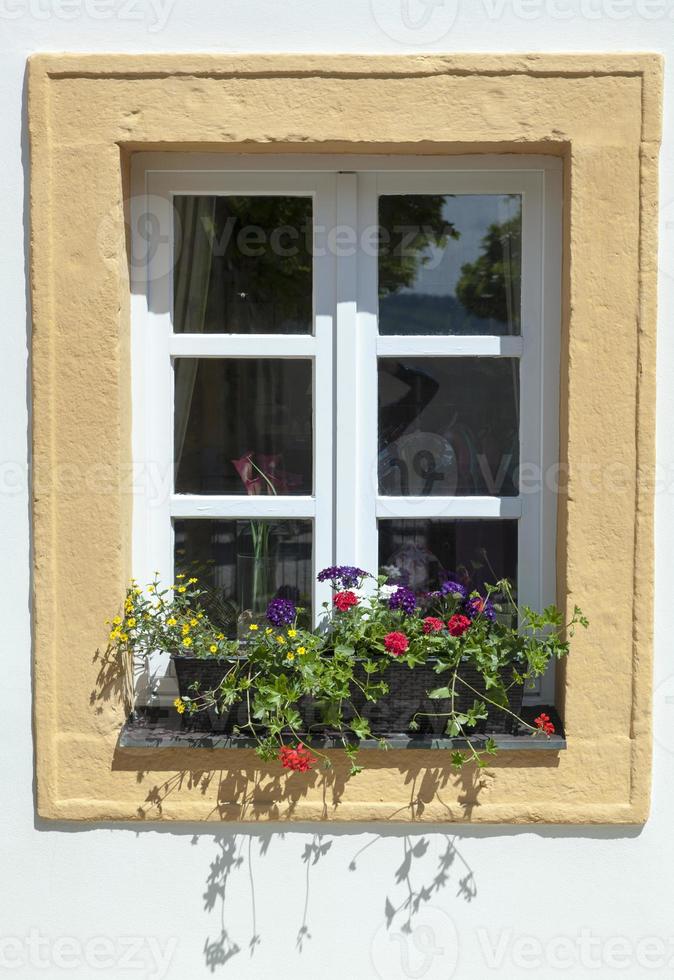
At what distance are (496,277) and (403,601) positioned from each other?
3.42 ft

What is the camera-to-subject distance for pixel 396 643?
8.37ft

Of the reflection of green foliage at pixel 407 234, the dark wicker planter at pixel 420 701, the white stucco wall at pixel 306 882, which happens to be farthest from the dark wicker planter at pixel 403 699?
the reflection of green foliage at pixel 407 234

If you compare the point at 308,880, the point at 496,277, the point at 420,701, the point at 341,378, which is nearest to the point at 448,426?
the point at 341,378

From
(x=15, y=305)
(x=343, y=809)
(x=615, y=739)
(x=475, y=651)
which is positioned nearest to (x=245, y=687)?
(x=343, y=809)

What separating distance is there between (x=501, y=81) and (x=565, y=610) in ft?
5.00

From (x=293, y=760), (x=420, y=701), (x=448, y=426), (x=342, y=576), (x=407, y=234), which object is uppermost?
(x=407, y=234)

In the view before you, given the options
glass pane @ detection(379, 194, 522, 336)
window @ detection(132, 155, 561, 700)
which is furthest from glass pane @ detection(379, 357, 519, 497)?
glass pane @ detection(379, 194, 522, 336)

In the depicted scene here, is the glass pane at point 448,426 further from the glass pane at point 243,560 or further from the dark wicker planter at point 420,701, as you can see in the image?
the dark wicker planter at point 420,701

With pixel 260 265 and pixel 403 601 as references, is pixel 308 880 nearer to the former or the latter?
pixel 403 601

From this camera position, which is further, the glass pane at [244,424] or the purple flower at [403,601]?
the glass pane at [244,424]

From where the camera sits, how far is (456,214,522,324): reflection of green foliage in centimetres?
283

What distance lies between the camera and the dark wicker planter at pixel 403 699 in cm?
264

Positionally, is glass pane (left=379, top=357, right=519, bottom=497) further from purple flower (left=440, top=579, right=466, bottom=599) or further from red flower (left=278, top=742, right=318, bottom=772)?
red flower (left=278, top=742, right=318, bottom=772)

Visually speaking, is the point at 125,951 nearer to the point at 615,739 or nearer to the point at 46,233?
the point at 615,739
